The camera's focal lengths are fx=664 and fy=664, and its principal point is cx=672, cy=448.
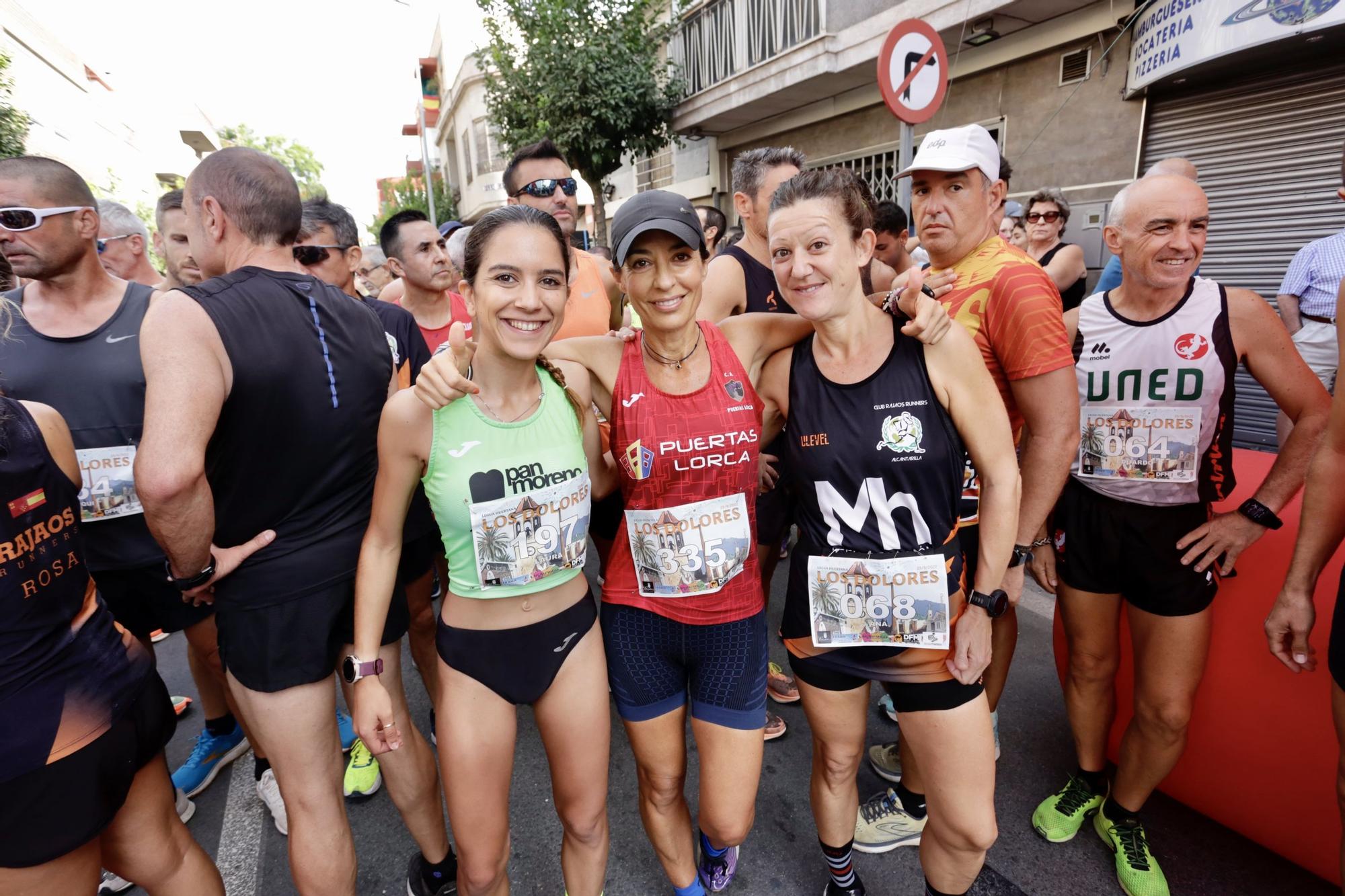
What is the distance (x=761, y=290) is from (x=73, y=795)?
2.85 metres

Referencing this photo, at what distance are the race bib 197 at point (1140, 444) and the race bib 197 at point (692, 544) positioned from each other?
46.3 inches

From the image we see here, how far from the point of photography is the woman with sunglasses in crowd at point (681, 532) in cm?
190

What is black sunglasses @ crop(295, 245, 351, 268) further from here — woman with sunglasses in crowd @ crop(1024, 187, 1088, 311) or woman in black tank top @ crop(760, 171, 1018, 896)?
woman with sunglasses in crowd @ crop(1024, 187, 1088, 311)

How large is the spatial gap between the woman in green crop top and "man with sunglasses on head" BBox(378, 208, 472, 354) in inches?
78.0

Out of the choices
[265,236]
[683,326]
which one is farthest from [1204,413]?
[265,236]

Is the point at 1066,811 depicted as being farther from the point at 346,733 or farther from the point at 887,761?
the point at 346,733

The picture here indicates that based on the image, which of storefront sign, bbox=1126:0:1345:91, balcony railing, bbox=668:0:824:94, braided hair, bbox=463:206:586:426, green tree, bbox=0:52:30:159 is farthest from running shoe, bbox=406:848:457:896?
green tree, bbox=0:52:30:159

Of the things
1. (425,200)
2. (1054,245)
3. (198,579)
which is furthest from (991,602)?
(425,200)

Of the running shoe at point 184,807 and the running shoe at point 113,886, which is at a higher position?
the running shoe at point 113,886

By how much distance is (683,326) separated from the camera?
1.94 meters

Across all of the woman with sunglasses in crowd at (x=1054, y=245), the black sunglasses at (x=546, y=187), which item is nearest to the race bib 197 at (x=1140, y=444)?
the black sunglasses at (x=546, y=187)

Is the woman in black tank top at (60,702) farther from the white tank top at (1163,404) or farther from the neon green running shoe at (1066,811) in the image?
the white tank top at (1163,404)

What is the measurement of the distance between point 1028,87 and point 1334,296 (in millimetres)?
4693

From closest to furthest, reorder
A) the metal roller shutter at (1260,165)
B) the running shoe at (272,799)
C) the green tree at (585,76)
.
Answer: the running shoe at (272,799) → the metal roller shutter at (1260,165) → the green tree at (585,76)
